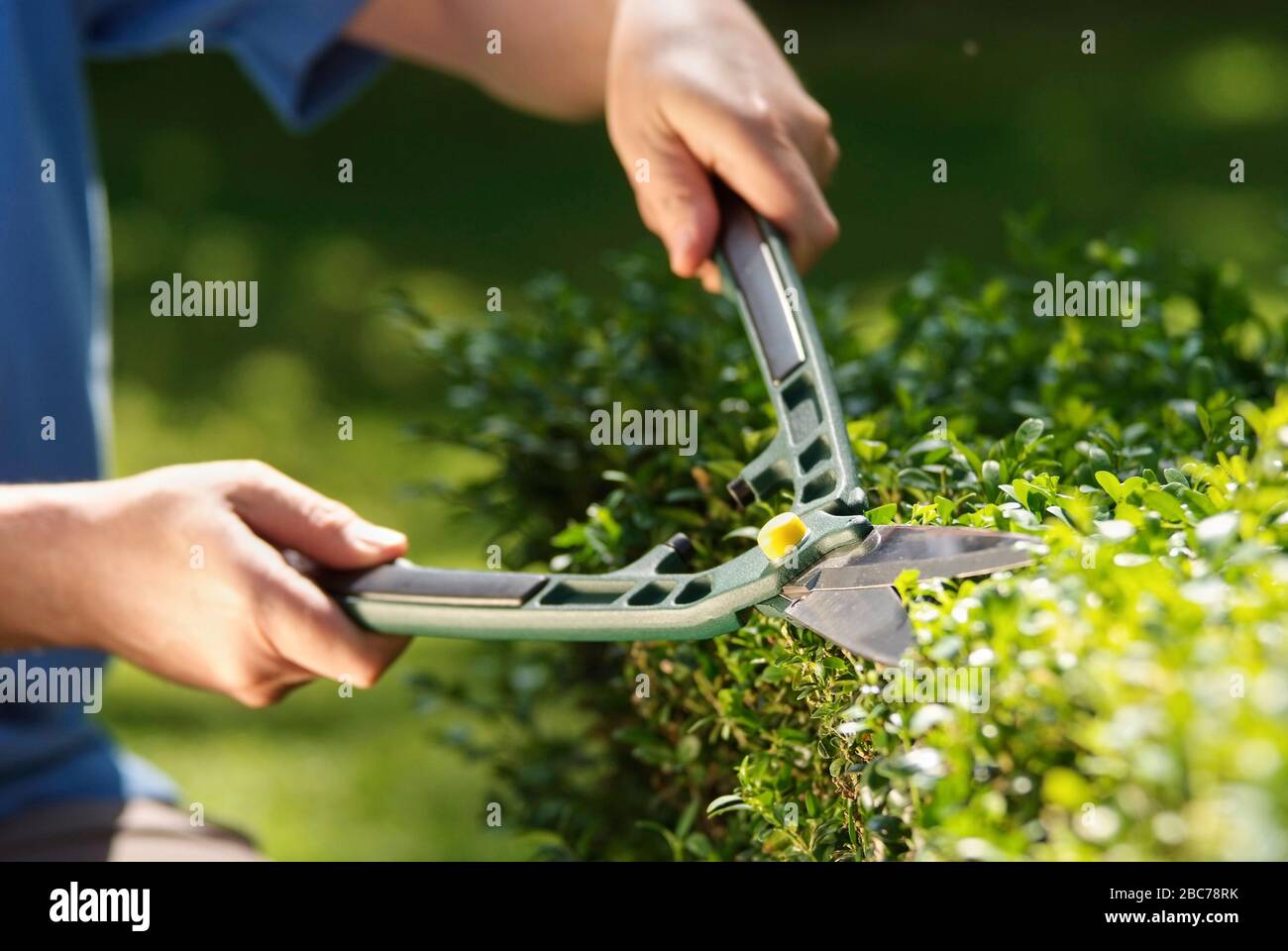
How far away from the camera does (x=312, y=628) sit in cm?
120

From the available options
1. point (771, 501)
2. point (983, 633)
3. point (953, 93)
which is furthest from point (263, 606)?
point (953, 93)

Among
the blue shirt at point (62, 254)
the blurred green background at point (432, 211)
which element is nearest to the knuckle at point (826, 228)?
the blue shirt at point (62, 254)

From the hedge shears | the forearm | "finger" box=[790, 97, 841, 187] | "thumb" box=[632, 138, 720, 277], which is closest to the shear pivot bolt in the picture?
the hedge shears

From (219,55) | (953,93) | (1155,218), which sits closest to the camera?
(1155,218)

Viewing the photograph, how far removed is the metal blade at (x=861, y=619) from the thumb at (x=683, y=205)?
0.61 m

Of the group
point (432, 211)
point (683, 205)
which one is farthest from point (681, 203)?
point (432, 211)

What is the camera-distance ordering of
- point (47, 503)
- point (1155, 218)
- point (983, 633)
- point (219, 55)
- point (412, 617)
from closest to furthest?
point (983, 633) < point (412, 617) < point (47, 503) < point (1155, 218) < point (219, 55)

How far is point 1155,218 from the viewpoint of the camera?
4945mm

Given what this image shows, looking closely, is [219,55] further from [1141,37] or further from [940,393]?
[940,393]

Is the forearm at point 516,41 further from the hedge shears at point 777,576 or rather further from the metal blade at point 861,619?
the metal blade at point 861,619

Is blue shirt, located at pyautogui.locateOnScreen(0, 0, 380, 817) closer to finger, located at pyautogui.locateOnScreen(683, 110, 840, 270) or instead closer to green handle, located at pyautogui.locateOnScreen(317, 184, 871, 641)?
green handle, located at pyautogui.locateOnScreen(317, 184, 871, 641)

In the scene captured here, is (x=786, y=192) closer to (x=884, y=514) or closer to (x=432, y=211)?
(x=884, y=514)
